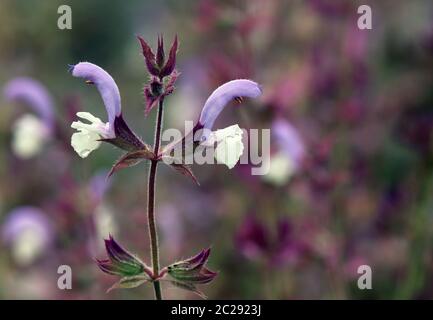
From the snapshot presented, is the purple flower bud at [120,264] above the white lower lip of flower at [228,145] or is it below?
below

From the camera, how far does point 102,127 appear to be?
1.42 meters

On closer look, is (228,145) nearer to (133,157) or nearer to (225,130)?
(225,130)

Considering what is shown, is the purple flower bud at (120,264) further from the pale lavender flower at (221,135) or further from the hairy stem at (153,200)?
the pale lavender flower at (221,135)

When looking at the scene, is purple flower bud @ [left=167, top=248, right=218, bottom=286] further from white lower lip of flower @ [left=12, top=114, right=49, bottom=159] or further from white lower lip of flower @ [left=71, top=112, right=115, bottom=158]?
white lower lip of flower @ [left=12, top=114, right=49, bottom=159]

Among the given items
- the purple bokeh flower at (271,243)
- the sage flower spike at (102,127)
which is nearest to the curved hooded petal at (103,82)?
the sage flower spike at (102,127)

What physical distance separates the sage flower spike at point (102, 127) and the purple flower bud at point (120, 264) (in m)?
0.18

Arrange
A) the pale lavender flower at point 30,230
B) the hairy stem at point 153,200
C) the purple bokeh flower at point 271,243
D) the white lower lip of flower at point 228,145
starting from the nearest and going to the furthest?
the hairy stem at point 153,200 < the white lower lip of flower at point 228,145 < the purple bokeh flower at point 271,243 < the pale lavender flower at point 30,230

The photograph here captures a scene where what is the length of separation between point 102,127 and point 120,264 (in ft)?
0.86

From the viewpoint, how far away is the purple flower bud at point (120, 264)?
1381 millimetres

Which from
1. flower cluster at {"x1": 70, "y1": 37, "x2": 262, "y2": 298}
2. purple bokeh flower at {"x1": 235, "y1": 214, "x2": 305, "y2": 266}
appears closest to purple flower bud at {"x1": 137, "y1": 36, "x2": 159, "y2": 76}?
flower cluster at {"x1": 70, "y1": 37, "x2": 262, "y2": 298}

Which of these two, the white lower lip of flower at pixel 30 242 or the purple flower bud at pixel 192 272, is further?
the white lower lip of flower at pixel 30 242

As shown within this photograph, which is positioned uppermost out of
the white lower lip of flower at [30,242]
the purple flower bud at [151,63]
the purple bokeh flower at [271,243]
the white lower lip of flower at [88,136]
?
the purple flower bud at [151,63]

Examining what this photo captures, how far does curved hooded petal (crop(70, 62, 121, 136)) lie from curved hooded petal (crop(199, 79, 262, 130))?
0.57ft
